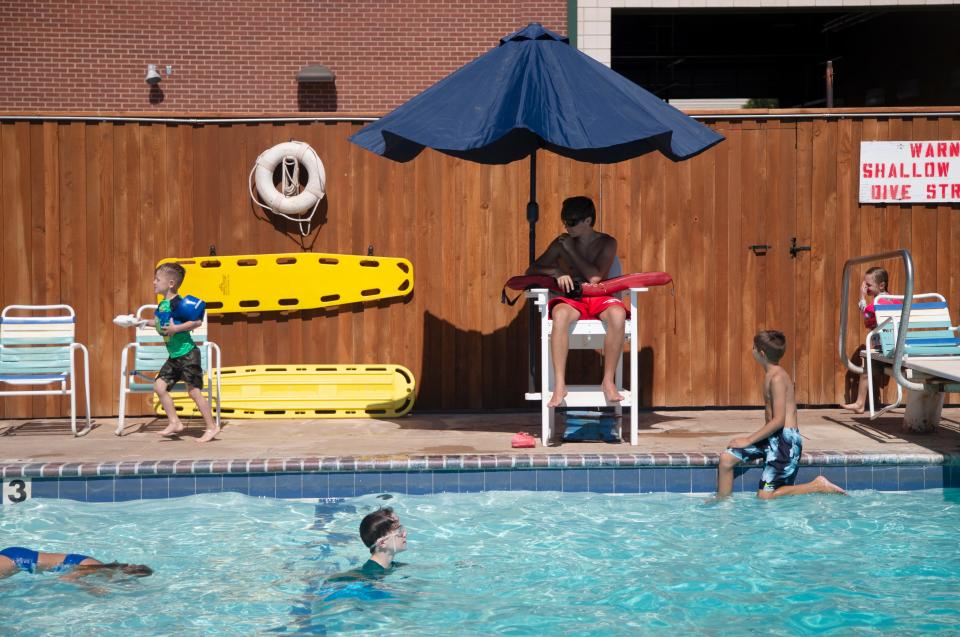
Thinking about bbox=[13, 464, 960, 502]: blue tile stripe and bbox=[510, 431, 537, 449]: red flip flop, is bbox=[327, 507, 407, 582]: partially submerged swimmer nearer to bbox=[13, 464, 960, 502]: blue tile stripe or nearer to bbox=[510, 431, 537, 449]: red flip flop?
bbox=[13, 464, 960, 502]: blue tile stripe

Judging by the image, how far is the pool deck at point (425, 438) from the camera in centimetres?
654

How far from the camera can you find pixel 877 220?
8484mm

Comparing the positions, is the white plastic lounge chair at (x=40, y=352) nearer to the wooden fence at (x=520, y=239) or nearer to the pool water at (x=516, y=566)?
the wooden fence at (x=520, y=239)

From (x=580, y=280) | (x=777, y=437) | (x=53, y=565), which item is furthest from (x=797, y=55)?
(x=53, y=565)

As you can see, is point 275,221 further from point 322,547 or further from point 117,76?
point 117,76

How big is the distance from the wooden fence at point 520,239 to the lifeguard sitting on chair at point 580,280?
4.37ft

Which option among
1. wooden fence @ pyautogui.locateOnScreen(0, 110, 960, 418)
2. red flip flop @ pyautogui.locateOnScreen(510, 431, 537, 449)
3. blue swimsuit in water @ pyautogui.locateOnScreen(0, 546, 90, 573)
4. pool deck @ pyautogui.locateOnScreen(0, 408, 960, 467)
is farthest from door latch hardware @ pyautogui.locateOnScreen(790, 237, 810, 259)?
blue swimsuit in water @ pyautogui.locateOnScreen(0, 546, 90, 573)

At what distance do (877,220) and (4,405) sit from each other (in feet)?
22.0

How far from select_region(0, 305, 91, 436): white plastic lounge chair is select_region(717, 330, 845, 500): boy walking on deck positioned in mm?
4321

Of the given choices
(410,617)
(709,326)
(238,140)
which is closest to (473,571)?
(410,617)

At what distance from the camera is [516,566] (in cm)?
524

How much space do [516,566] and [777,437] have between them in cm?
175

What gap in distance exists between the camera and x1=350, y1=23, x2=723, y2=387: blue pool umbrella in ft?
21.0

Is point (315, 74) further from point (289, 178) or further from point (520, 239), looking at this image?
point (520, 239)
